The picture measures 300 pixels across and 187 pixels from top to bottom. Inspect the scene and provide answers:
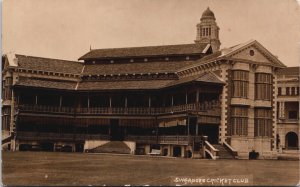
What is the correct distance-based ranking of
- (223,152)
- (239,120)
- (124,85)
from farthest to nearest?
(124,85)
(239,120)
(223,152)

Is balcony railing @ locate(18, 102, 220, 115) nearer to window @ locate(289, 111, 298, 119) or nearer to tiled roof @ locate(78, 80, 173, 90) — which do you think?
tiled roof @ locate(78, 80, 173, 90)

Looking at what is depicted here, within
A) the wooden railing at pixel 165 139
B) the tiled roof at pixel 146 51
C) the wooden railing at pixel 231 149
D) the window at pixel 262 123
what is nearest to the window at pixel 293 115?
the tiled roof at pixel 146 51

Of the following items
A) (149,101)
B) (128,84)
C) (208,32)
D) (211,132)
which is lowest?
(211,132)

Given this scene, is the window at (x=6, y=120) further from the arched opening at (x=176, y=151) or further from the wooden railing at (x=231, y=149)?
the wooden railing at (x=231, y=149)

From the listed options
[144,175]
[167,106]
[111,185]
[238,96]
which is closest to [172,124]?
[167,106]

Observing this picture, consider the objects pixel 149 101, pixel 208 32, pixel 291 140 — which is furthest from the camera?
pixel 208 32

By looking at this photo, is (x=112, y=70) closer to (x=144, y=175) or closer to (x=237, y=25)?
(x=237, y=25)

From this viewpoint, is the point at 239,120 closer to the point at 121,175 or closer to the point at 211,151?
the point at 211,151

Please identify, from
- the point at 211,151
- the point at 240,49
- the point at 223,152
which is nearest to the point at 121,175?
the point at 211,151
